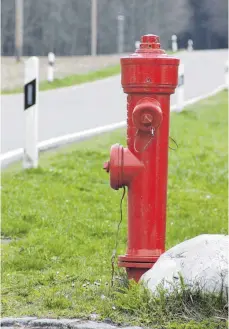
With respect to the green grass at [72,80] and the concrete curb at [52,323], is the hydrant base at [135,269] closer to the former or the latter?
the concrete curb at [52,323]

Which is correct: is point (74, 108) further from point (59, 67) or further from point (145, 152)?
point (59, 67)

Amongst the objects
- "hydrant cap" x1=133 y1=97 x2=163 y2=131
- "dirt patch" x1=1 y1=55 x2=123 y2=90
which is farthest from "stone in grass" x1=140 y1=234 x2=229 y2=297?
"dirt patch" x1=1 y1=55 x2=123 y2=90

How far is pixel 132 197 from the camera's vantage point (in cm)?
376

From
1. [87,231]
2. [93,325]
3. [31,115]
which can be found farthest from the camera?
[31,115]

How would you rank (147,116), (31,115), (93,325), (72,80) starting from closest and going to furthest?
1. (93,325)
2. (147,116)
3. (31,115)
4. (72,80)

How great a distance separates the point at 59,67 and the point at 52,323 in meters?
28.7


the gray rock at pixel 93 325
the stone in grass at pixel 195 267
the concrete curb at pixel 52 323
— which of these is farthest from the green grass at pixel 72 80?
the gray rock at pixel 93 325

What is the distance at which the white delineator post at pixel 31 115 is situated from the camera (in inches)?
292

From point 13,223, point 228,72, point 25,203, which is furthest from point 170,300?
point 228,72

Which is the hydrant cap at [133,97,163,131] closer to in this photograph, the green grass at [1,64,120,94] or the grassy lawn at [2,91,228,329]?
the grassy lawn at [2,91,228,329]

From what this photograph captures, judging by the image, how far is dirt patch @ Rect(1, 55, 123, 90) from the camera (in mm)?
24684

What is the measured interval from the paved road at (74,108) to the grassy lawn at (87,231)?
4.73 feet

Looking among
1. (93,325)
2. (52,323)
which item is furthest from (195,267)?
(52,323)

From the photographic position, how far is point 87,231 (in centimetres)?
523
